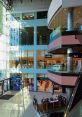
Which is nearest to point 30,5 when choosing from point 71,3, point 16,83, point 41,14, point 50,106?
point 41,14

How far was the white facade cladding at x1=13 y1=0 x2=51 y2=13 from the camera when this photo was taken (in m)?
31.5

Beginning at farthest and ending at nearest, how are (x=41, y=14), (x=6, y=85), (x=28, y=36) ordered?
1. (x=28, y=36)
2. (x=41, y=14)
3. (x=6, y=85)

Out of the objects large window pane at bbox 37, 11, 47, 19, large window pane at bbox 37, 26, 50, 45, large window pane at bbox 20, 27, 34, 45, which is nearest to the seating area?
large window pane at bbox 37, 26, 50, 45

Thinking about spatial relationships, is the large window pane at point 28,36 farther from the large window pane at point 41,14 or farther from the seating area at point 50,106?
the seating area at point 50,106

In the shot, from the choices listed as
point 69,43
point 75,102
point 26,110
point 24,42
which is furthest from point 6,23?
point 75,102

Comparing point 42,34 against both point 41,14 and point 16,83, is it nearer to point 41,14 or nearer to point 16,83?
point 41,14

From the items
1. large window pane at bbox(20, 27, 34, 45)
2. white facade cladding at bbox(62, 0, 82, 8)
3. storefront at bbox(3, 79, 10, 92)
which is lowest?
storefront at bbox(3, 79, 10, 92)

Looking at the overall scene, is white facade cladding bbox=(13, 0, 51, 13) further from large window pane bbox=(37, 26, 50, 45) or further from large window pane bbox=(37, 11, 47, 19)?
large window pane bbox=(37, 26, 50, 45)

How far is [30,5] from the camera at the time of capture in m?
31.8

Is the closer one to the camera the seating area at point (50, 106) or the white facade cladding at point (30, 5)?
the seating area at point (50, 106)

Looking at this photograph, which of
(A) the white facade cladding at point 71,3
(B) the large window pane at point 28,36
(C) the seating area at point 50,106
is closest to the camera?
(A) the white facade cladding at point 71,3

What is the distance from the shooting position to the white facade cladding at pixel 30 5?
1241 inches

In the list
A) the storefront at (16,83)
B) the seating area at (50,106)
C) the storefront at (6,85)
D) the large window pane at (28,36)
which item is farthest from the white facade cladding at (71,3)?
the storefront at (16,83)

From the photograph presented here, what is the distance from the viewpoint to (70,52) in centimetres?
1752
